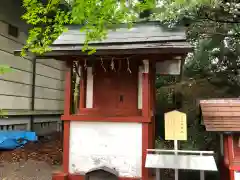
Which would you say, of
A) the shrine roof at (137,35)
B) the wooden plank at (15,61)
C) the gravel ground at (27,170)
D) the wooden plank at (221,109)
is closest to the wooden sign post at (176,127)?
the wooden plank at (221,109)

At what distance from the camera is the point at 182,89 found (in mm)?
12719

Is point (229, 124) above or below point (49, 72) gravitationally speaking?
below

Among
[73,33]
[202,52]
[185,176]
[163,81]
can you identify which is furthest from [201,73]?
[73,33]

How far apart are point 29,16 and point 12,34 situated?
6.78 metres

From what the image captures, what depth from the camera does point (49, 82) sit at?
15477mm

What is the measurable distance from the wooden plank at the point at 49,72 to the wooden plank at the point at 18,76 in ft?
2.78

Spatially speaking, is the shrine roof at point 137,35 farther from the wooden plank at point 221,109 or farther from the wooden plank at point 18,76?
the wooden plank at point 18,76

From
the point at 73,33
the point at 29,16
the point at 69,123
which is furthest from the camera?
the point at 73,33

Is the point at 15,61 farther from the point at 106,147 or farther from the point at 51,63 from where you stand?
the point at 106,147

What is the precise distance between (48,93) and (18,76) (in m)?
2.91

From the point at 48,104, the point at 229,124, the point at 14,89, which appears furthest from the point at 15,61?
the point at 229,124

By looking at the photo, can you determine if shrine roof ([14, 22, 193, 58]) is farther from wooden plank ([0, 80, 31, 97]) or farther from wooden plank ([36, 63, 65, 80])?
wooden plank ([36, 63, 65, 80])

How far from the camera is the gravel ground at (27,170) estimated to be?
8.47m

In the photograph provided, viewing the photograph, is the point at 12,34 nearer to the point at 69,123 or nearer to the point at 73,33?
the point at 73,33
